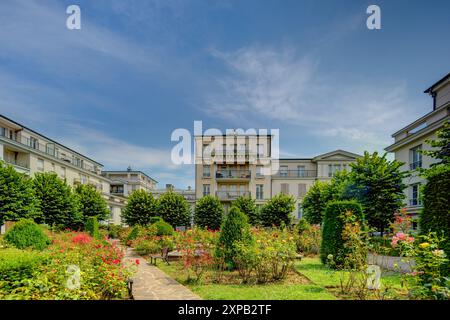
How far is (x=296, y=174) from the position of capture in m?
33.8

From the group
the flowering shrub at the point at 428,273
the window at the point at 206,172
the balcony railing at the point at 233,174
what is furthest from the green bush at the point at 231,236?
the window at the point at 206,172

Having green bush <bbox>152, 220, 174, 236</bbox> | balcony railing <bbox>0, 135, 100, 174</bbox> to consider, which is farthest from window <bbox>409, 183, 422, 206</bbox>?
balcony railing <bbox>0, 135, 100, 174</bbox>

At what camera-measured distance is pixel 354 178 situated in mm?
16109

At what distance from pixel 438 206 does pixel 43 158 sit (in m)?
33.1

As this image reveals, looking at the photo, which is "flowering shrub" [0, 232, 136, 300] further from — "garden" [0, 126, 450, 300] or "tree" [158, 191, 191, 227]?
"tree" [158, 191, 191, 227]

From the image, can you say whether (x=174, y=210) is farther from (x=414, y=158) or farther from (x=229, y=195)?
(x=414, y=158)

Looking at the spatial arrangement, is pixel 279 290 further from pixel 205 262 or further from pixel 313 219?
pixel 313 219

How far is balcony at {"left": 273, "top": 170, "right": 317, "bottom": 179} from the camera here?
33.4 meters

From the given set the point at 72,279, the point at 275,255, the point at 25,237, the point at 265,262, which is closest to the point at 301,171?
the point at 275,255

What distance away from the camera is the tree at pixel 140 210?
25.9 m

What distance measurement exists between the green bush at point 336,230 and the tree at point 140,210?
65.8ft

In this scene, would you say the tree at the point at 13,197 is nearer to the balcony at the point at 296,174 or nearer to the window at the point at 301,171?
the balcony at the point at 296,174

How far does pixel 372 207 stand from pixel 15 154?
31936mm
